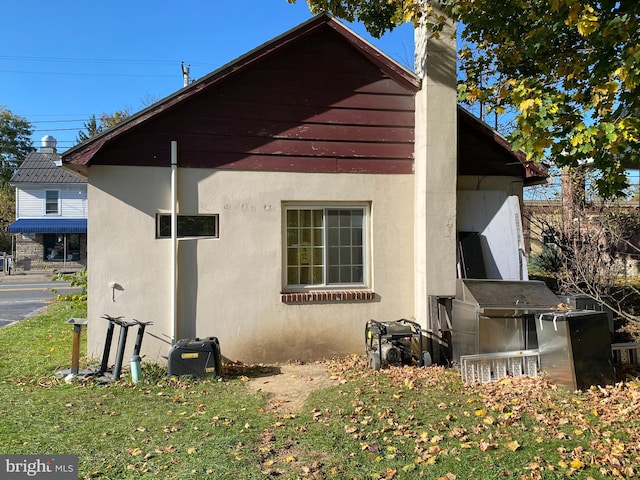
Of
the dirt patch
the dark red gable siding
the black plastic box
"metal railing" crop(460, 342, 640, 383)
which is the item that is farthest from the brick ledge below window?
the dark red gable siding

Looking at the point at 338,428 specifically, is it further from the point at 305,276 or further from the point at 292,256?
the point at 292,256

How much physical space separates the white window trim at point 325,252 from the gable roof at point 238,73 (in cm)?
215

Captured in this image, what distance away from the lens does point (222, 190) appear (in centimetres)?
702

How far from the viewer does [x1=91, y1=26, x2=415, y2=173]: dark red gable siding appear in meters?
6.91

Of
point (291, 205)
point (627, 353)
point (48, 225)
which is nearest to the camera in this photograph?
point (627, 353)

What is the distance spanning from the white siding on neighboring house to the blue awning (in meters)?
0.40

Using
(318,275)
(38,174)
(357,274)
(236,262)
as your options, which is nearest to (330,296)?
(318,275)

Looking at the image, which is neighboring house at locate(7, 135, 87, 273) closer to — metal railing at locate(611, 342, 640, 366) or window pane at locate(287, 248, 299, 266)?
window pane at locate(287, 248, 299, 266)

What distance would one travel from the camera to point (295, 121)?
7.29 meters

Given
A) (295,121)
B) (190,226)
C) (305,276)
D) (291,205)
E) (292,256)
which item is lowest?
(305,276)

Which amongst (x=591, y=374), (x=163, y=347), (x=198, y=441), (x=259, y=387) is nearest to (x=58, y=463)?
(x=198, y=441)

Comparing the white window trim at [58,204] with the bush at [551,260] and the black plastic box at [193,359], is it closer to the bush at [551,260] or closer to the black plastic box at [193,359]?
the black plastic box at [193,359]

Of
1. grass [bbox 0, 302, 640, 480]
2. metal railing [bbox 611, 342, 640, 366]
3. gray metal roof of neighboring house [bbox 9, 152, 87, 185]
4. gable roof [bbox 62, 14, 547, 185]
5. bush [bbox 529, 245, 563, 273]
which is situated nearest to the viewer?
grass [bbox 0, 302, 640, 480]

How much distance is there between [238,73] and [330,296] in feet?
12.4
